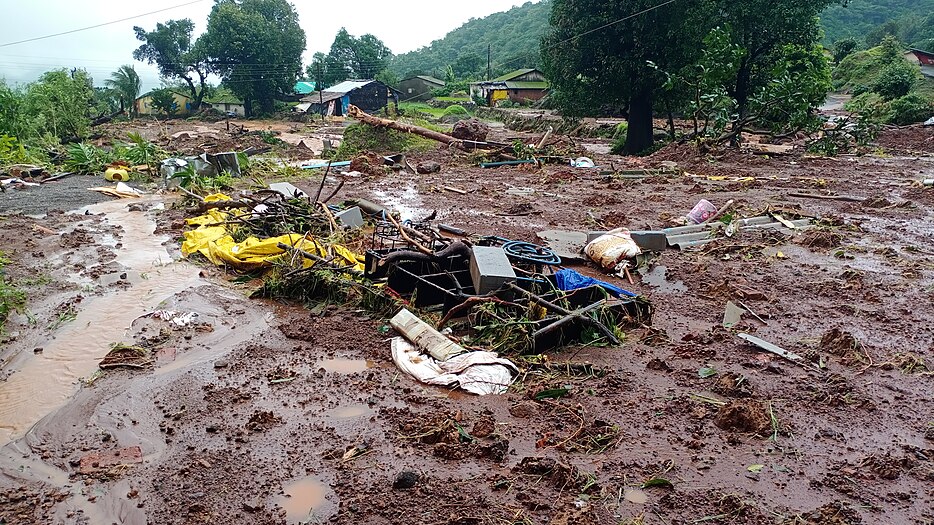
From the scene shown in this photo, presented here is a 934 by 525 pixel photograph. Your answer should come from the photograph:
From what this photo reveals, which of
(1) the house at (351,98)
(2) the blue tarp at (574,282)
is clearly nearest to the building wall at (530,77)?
(1) the house at (351,98)

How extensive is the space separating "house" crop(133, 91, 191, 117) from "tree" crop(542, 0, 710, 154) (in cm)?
3984

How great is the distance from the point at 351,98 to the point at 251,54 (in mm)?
9913

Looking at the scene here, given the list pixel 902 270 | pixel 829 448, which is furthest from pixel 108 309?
pixel 902 270

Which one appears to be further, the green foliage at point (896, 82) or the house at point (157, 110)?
the house at point (157, 110)

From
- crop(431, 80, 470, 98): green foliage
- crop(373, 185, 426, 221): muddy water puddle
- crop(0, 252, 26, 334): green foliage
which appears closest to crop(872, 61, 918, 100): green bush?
crop(373, 185, 426, 221): muddy water puddle

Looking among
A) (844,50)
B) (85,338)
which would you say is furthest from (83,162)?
(844,50)

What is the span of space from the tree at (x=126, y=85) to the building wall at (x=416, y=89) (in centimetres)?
2296

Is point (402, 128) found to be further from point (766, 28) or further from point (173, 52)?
point (173, 52)

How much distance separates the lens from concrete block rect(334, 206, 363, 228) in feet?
32.6

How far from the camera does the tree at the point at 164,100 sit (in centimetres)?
4853

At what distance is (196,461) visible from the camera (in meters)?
4.01

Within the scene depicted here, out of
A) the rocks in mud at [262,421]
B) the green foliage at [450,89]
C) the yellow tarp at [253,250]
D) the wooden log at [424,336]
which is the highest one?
the green foliage at [450,89]

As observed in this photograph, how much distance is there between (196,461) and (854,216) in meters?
11.5

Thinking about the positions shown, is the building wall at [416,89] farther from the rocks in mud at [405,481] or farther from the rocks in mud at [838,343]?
the rocks in mud at [405,481]
